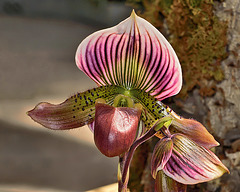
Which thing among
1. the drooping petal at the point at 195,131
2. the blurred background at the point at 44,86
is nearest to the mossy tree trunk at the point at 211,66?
the drooping petal at the point at 195,131

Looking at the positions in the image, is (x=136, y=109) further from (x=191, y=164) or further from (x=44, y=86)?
(x=44, y=86)

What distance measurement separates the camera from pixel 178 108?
58 cm

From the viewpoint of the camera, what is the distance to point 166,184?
1.18 feet

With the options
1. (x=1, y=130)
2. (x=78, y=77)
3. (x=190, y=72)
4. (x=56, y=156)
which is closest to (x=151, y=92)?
(x=190, y=72)

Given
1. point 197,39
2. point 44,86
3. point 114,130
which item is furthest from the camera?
point 44,86

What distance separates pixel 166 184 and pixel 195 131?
2.6 inches

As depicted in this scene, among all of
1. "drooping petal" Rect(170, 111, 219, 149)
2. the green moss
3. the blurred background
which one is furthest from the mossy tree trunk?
the blurred background

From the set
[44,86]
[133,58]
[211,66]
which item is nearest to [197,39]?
[211,66]

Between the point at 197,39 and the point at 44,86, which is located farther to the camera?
the point at 44,86

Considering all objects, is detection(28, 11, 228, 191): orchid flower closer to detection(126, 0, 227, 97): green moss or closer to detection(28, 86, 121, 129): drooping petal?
detection(28, 86, 121, 129): drooping petal

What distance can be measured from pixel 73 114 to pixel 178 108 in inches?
9.3

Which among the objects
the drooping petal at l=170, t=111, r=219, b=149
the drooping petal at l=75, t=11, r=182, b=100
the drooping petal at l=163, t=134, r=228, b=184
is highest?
the drooping petal at l=75, t=11, r=182, b=100

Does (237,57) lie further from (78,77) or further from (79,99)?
(78,77)

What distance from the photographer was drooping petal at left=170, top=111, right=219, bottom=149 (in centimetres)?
38
